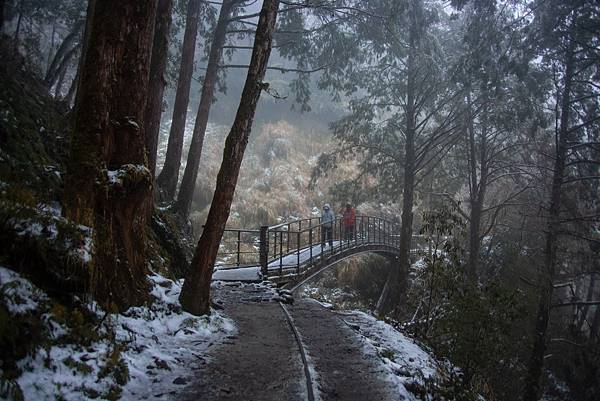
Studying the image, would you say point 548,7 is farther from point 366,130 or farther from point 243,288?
point 243,288

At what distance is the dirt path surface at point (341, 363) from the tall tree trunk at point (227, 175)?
1707 mm

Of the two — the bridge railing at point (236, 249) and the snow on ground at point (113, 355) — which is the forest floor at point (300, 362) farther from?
the bridge railing at point (236, 249)

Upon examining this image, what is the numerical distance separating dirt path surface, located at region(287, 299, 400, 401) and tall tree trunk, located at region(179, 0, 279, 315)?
1.71 metres

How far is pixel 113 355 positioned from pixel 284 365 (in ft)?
6.19

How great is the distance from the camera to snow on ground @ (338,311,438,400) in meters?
4.49

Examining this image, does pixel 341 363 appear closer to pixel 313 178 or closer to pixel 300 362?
pixel 300 362

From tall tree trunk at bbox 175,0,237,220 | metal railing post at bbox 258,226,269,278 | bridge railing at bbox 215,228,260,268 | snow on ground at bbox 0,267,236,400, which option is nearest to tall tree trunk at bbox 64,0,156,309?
snow on ground at bbox 0,267,236,400

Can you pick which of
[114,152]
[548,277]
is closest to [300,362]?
[114,152]

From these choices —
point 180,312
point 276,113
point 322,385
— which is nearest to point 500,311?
point 322,385

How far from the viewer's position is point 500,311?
6.99 m

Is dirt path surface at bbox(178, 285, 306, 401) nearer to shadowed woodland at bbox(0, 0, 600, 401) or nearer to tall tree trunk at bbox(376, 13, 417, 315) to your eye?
shadowed woodland at bbox(0, 0, 600, 401)

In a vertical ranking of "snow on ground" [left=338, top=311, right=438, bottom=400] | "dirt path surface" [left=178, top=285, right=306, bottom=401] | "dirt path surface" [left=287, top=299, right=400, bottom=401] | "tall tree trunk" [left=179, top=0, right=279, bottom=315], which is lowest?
"snow on ground" [left=338, top=311, right=438, bottom=400]

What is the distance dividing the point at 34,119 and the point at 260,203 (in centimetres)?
1710

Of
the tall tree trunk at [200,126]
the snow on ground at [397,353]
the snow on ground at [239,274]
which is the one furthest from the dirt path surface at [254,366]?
the tall tree trunk at [200,126]
